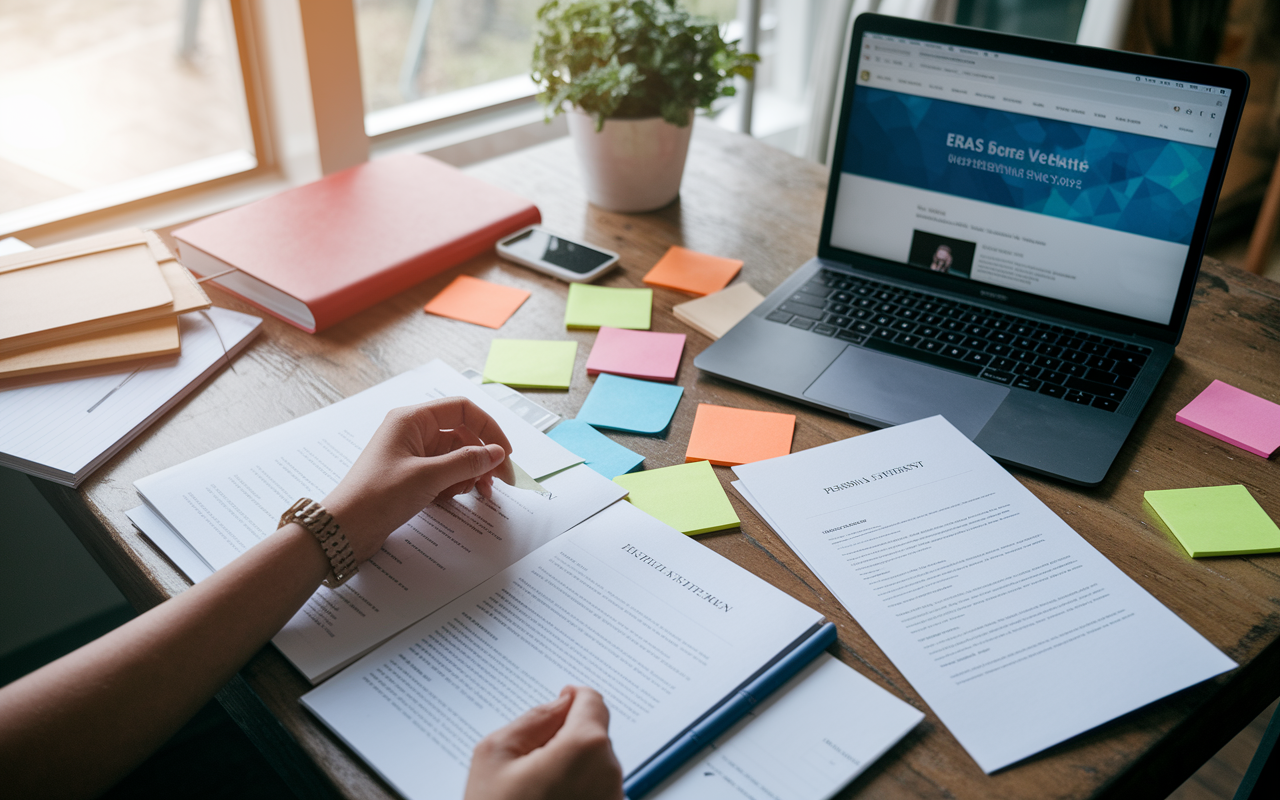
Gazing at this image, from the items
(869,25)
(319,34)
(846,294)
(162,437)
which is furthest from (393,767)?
(319,34)

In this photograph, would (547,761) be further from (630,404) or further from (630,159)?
(630,159)

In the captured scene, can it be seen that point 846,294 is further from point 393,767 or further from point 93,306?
point 93,306

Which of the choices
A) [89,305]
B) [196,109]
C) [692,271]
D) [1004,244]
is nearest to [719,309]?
[692,271]

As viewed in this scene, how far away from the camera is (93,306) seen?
3.08ft

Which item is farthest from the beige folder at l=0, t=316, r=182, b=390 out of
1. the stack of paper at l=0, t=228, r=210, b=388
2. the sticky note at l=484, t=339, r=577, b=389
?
the sticky note at l=484, t=339, r=577, b=389

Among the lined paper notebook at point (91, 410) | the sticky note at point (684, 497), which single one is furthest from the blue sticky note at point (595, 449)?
the lined paper notebook at point (91, 410)

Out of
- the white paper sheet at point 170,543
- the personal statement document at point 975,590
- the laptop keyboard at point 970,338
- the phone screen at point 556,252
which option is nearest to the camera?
the personal statement document at point 975,590

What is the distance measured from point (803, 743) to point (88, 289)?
2.89ft

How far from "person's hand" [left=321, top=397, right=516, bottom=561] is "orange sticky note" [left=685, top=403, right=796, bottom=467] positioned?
0.19 m

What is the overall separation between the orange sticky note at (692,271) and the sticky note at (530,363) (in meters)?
0.19

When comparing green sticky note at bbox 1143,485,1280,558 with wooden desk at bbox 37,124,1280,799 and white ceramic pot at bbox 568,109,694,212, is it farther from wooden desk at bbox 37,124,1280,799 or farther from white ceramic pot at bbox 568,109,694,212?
white ceramic pot at bbox 568,109,694,212

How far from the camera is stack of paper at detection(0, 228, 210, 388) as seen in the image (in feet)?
2.98

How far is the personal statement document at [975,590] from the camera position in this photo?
1.96 feet

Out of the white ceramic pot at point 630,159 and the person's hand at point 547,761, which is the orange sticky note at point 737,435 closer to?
the person's hand at point 547,761
